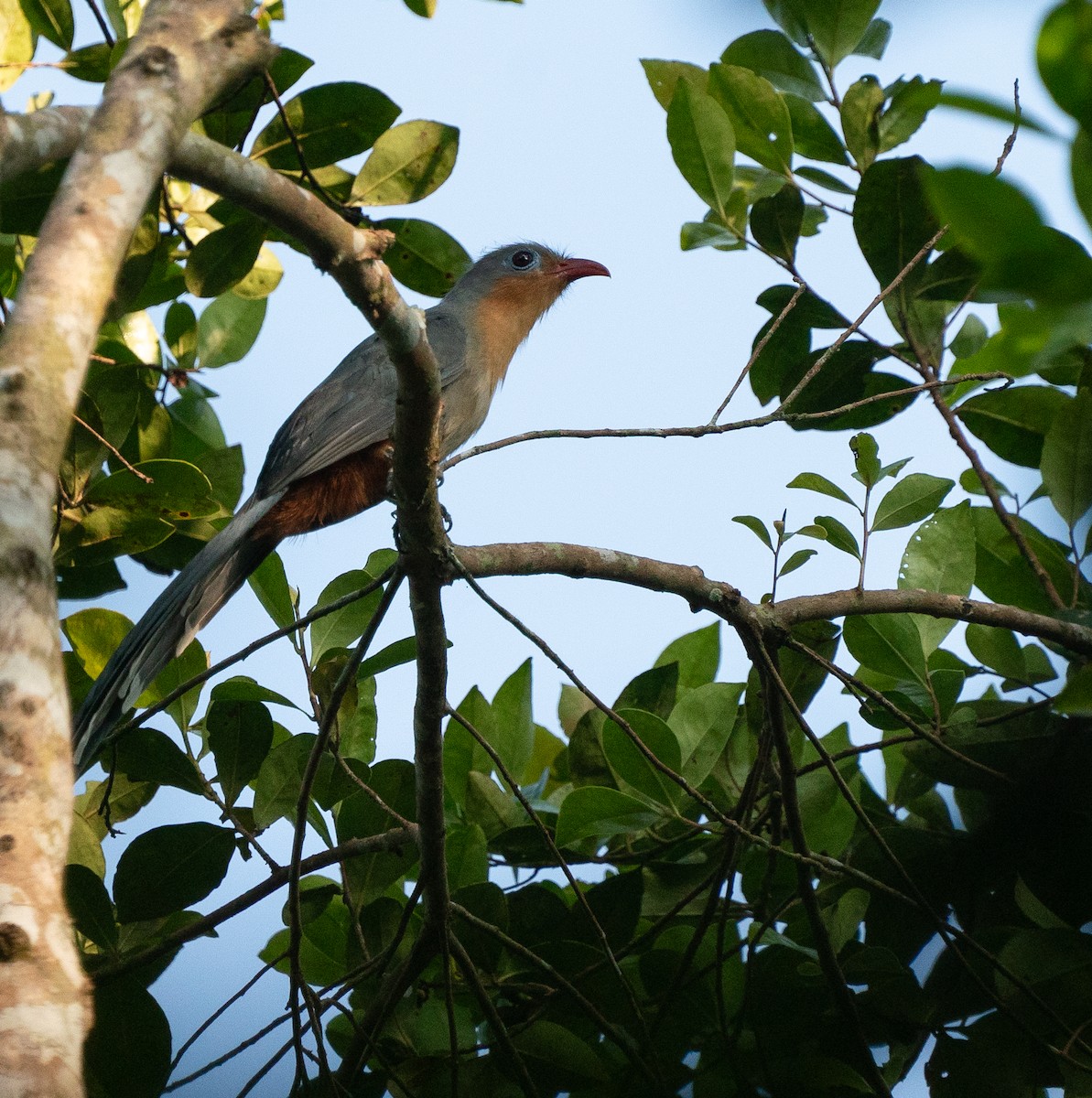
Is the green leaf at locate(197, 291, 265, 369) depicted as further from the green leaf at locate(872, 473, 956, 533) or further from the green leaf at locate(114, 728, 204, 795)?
the green leaf at locate(872, 473, 956, 533)

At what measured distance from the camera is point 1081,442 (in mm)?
2615

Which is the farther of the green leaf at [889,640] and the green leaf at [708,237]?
the green leaf at [708,237]

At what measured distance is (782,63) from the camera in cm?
338

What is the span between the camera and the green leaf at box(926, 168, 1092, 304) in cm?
64

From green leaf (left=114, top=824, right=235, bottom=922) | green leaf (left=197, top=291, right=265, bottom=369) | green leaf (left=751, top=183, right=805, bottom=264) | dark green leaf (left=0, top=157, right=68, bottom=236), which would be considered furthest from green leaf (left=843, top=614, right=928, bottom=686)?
green leaf (left=197, top=291, right=265, bottom=369)

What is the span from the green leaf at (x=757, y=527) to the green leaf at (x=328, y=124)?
1.57m

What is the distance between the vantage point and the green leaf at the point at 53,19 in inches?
119

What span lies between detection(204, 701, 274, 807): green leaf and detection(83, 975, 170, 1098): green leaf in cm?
53

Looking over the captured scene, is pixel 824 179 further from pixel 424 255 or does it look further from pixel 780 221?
pixel 424 255

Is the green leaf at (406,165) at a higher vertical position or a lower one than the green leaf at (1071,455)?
higher

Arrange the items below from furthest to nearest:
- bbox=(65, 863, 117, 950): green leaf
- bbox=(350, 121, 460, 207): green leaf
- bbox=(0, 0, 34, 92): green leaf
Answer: bbox=(350, 121, 460, 207): green leaf < bbox=(0, 0, 34, 92): green leaf < bbox=(65, 863, 117, 950): green leaf

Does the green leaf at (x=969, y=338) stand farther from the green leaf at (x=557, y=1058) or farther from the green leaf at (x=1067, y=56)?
the green leaf at (x=1067, y=56)

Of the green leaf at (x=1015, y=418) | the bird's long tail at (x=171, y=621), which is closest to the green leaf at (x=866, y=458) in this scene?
the green leaf at (x=1015, y=418)

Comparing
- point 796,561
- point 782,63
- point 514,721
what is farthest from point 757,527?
point 782,63
